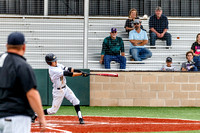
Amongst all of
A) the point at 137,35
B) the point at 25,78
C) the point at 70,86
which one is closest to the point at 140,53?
the point at 137,35

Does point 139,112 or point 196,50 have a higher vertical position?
point 196,50

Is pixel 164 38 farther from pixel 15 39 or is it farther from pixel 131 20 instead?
pixel 15 39

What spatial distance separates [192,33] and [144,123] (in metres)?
6.23

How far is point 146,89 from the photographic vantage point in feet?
49.7

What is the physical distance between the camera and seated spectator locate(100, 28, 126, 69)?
1470cm

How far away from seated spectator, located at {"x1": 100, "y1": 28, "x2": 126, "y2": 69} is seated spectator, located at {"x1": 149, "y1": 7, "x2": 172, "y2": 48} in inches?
49.2

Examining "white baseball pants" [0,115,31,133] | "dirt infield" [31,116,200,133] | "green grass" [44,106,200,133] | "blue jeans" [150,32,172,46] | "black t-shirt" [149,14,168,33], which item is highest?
"black t-shirt" [149,14,168,33]

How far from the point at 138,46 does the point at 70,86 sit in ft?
8.58

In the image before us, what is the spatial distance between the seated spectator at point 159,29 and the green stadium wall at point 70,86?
2.68m

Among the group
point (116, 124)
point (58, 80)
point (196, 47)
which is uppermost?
point (196, 47)

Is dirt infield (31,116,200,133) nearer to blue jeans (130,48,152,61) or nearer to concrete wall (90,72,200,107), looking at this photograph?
concrete wall (90,72,200,107)

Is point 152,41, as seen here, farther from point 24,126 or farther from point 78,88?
point 24,126

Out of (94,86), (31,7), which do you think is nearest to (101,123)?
(94,86)

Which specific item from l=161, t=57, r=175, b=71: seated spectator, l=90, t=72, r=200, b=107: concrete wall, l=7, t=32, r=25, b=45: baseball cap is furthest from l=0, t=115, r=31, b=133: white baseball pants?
l=161, t=57, r=175, b=71: seated spectator
